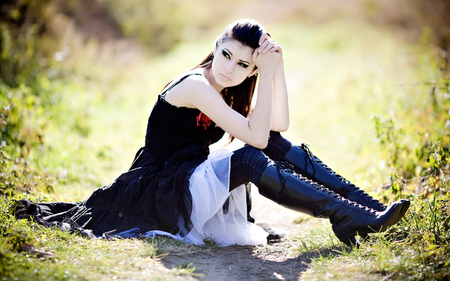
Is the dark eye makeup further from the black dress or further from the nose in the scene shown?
the black dress

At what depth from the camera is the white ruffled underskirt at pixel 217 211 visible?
2.30m

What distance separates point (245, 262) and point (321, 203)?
0.56 meters

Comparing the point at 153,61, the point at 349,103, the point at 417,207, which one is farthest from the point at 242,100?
the point at 153,61

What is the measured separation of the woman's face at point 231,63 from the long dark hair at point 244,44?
0.14ft

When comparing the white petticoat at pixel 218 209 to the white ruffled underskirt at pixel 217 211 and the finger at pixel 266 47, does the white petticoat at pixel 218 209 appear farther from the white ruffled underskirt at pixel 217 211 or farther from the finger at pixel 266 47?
the finger at pixel 266 47

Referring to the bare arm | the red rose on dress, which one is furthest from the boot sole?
the red rose on dress

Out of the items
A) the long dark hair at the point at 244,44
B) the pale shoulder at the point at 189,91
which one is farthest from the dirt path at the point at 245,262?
the long dark hair at the point at 244,44

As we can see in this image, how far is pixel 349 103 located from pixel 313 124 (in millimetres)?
851

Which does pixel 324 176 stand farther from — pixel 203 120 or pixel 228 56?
pixel 228 56

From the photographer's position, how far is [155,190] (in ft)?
8.02

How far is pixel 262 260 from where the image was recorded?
2.30 meters

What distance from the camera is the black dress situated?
7.78 ft

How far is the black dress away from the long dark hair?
42cm

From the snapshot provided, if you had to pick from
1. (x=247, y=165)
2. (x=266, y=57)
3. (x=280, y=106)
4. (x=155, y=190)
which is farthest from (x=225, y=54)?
(x=155, y=190)
